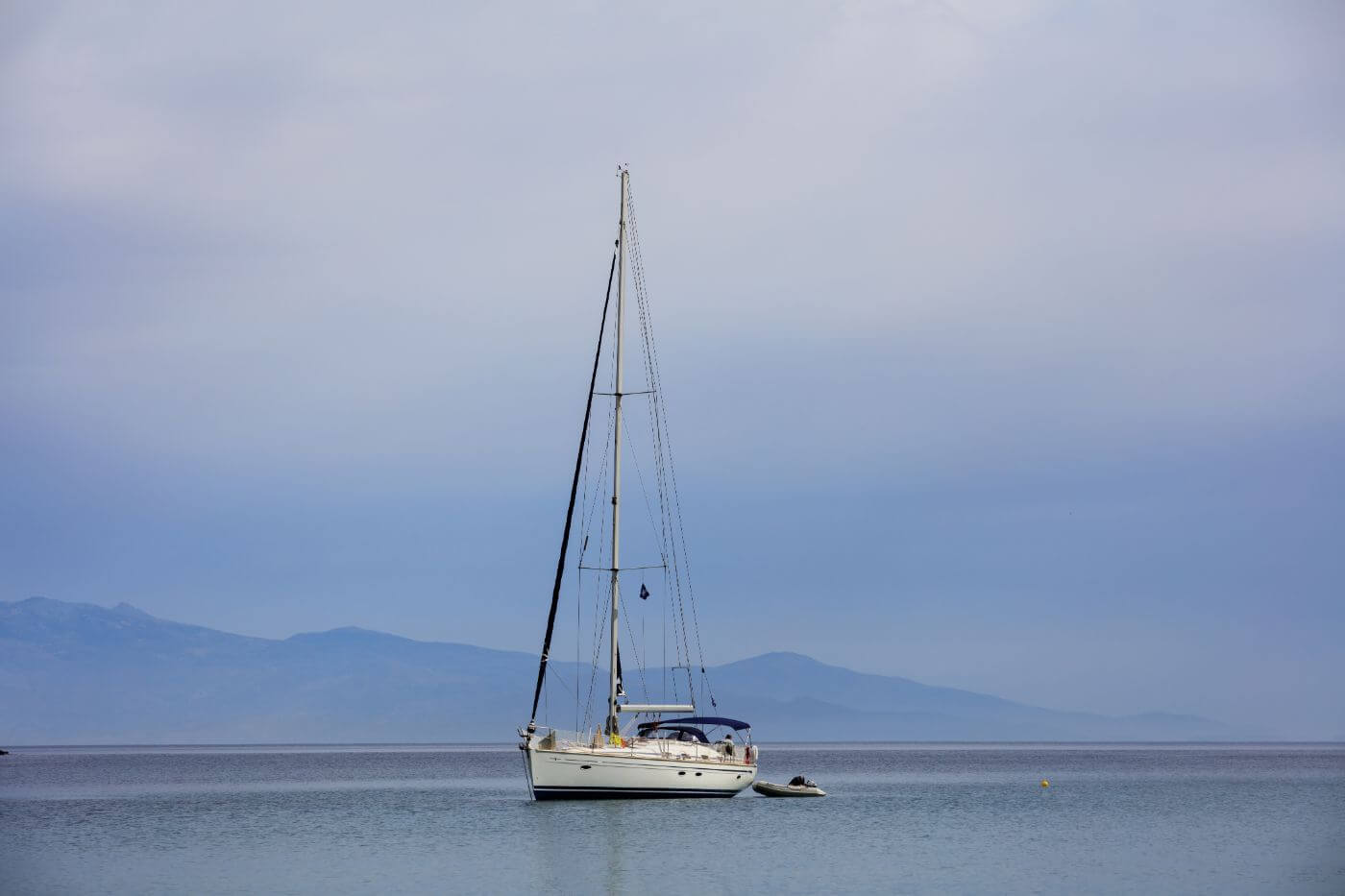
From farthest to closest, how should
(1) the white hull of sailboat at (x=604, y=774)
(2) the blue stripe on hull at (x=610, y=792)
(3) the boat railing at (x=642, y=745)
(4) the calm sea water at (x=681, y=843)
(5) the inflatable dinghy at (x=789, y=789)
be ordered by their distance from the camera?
(5) the inflatable dinghy at (x=789, y=789) < (3) the boat railing at (x=642, y=745) < (2) the blue stripe on hull at (x=610, y=792) < (1) the white hull of sailboat at (x=604, y=774) < (4) the calm sea water at (x=681, y=843)

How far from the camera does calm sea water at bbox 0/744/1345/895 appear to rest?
47000 millimetres

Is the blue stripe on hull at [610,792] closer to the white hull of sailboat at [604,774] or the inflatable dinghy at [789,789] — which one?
the white hull of sailboat at [604,774]

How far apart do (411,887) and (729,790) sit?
24.9 m

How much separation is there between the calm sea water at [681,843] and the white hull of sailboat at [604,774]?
1186 mm

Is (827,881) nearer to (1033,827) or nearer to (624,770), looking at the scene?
(624,770)

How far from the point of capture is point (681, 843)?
56750 millimetres

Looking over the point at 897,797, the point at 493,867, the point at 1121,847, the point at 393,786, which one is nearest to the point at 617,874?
the point at 493,867

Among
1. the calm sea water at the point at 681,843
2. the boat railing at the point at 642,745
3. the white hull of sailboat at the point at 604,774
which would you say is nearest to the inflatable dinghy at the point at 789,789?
the calm sea water at the point at 681,843

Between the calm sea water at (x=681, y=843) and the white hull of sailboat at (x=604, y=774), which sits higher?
the white hull of sailboat at (x=604, y=774)

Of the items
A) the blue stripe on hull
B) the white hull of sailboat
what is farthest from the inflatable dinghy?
the white hull of sailboat

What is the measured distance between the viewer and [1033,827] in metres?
67.6

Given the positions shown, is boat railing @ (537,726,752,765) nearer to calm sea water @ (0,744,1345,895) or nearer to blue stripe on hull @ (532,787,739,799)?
blue stripe on hull @ (532,787,739,799)

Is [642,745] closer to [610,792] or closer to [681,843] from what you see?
[610,792]

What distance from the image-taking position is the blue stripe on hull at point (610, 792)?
63.7 meters
